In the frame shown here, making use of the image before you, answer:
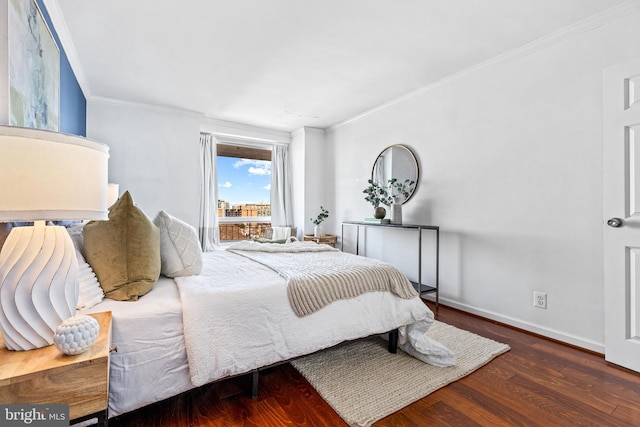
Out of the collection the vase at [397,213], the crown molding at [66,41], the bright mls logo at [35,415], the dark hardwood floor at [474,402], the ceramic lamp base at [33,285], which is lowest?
the dark hardwood floor at [474,402]

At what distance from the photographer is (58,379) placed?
0.90m

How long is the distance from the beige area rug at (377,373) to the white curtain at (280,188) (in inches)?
124

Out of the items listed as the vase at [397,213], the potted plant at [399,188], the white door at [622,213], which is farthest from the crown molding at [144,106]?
the white door at [622,213]

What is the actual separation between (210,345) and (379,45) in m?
2.46

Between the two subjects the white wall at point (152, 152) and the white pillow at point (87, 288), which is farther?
the white wall at point (152, 152)

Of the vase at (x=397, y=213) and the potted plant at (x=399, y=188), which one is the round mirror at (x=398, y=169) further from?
the vase at (x=397, y=213)

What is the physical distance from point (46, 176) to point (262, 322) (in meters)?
1.09

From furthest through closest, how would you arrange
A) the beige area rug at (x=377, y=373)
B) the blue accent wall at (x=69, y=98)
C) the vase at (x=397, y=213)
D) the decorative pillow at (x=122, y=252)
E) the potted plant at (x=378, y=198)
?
the potted plant at (x=378, y=198)
the vase at (x=397, y=213)
the blue accent wall at (x=69, y=98)
the beige area rug at (x=377, y=373)
the decorative pillow at (x=122, y=252)

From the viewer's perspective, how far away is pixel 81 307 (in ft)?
4.28

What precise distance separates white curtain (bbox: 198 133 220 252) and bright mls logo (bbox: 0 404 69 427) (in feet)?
11.7

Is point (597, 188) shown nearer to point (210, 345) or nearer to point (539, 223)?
point (539, 223)

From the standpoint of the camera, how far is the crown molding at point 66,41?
79.1 inches

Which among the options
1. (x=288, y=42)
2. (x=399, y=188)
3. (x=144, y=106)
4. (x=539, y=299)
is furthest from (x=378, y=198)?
(x=144, y=106)

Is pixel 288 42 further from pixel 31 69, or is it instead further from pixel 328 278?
pixel 328 278
